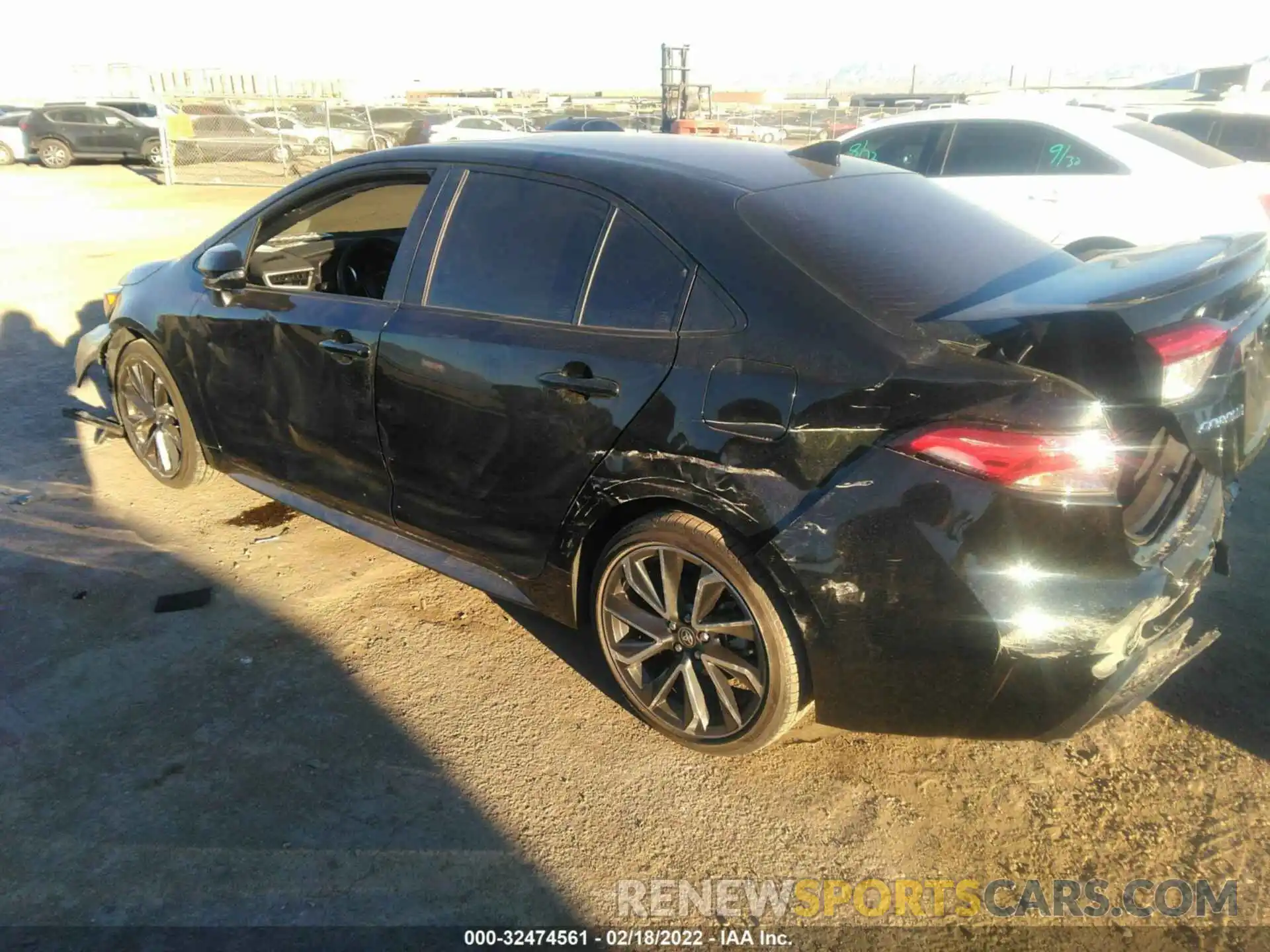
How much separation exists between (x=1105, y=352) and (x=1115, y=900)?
143 cm

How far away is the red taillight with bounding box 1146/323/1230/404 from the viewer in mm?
2576

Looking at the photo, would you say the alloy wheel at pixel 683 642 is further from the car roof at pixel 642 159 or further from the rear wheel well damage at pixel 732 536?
the car roof at pixel 642 159

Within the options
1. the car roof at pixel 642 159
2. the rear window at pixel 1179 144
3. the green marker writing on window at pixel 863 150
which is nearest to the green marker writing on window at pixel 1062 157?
the rear window at pixel 1179 144

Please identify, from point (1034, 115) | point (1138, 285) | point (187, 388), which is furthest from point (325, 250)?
point (1034, 115)

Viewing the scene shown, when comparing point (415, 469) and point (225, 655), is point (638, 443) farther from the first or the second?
point (225, 655)

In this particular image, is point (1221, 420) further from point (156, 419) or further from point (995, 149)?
point (995, 149)

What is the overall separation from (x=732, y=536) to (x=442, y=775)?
1188 mm

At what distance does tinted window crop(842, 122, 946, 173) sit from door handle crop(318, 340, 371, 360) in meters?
6.12

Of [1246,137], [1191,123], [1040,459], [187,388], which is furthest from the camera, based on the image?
[1191,123]

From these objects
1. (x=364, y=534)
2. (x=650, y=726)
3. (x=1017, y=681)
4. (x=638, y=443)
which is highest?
(x=638, y=443)

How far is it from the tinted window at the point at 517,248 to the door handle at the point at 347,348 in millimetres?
Result: 332

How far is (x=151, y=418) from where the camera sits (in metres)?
4.80

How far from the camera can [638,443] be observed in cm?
273

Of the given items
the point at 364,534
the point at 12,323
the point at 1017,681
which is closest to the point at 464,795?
the point at 364,534
